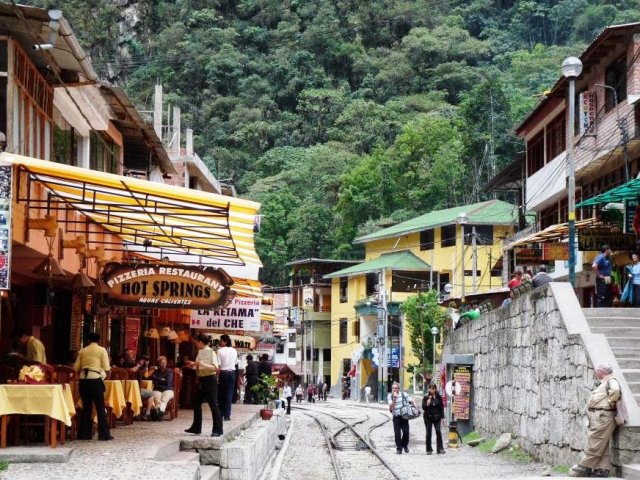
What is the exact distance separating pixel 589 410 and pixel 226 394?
25.1ft

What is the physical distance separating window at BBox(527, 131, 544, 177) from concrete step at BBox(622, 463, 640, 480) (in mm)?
27997

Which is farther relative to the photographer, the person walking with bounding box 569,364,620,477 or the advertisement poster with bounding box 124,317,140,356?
the advertisement poster with bounding box 124,317,140,356

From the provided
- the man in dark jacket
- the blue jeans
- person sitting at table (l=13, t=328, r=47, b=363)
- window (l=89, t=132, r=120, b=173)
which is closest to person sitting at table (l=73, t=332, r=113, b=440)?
person sitting at table (l=13, t=328, r=47, b=363)

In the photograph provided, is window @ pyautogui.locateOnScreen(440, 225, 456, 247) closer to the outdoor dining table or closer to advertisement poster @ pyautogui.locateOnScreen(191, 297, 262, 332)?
advertisement poster @ pyautogui.locateOnScreen(191, 297, 262, 332)

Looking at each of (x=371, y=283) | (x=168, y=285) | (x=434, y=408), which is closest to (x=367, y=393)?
(x=371, y=283)

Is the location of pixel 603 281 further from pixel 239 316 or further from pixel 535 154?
pixel 535 154

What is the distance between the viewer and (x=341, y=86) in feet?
335

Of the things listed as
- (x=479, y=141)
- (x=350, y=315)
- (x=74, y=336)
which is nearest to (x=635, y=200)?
(x=74, y=336)

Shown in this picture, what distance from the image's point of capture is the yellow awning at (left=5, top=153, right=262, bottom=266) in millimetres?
14977

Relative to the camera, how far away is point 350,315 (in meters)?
81.8

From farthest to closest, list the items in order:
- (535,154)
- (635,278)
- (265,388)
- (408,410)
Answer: (535,154), (265,388), (408,410), (635,278)

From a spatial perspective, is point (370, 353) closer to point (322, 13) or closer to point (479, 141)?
point (479, 141)

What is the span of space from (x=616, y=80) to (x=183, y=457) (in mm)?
20788

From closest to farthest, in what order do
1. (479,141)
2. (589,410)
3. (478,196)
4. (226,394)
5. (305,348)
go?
(589,410), (226,394), (479,141), (478,196), (305,348)
